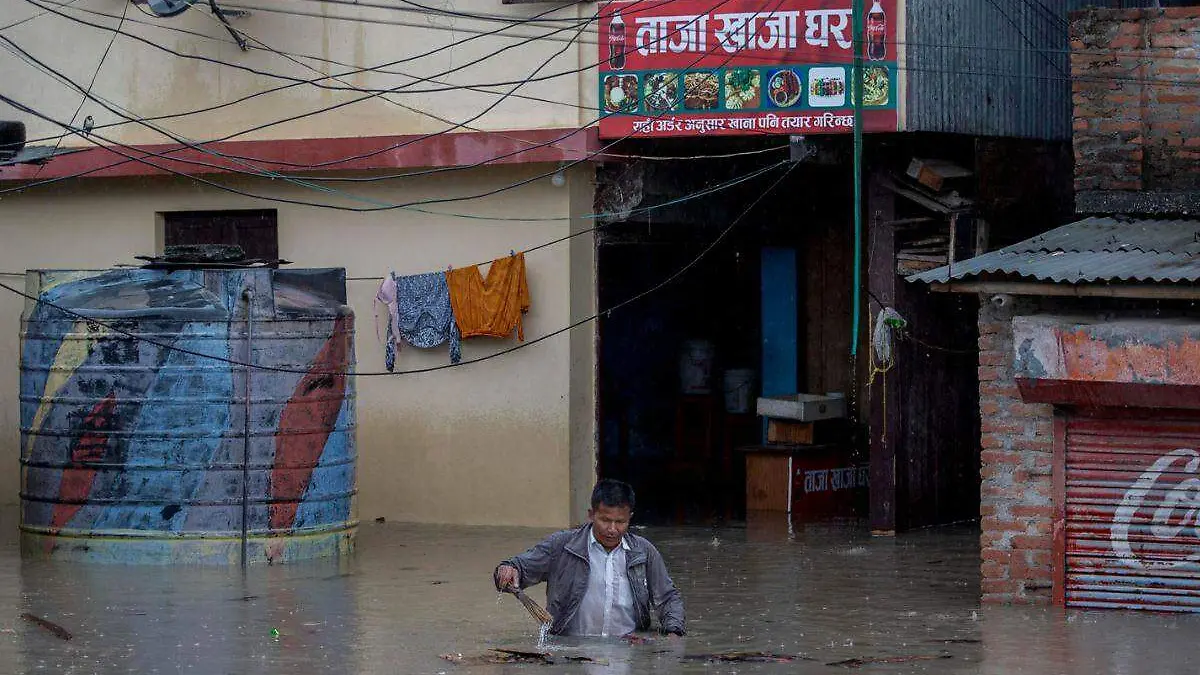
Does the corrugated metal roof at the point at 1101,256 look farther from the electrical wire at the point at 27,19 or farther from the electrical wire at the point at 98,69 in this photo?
the electrical wire at the point at 27,19

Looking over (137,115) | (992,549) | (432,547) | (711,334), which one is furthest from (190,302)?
(711,334)

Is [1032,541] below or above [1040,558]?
above

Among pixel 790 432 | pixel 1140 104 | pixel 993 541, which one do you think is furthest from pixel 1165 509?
pixel 790 432

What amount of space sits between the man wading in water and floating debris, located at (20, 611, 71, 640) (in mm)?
3310

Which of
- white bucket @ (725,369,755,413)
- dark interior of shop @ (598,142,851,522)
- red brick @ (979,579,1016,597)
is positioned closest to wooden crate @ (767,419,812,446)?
dark interior of shop @ (598,142,851,522)

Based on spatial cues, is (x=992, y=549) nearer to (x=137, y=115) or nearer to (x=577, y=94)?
(x=577, y=94)

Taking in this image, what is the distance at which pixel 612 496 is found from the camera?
9188 mm

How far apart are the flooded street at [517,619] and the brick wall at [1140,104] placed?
3064 millimetres

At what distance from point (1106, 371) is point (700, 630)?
9.60ft

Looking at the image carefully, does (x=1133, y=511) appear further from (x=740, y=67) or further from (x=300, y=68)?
(x=300, y=68)

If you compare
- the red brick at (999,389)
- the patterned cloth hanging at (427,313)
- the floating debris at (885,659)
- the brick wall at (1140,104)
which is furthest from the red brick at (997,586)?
the patterned cloth hanging at (427,313)

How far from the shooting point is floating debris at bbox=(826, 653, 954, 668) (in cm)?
1010

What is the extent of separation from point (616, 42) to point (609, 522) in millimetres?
7372

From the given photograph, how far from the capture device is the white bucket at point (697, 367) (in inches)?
770
